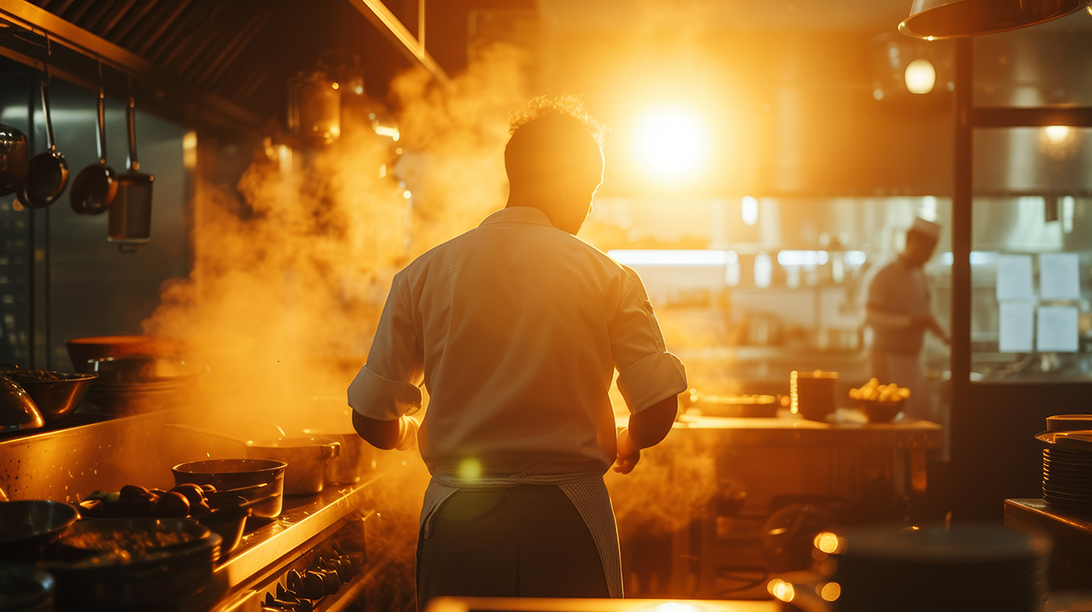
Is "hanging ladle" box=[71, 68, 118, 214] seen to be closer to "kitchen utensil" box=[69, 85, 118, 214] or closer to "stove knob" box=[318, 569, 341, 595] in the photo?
"kitchen utensil" box=[69, 85, 118, 214]

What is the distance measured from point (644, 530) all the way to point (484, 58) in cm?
262

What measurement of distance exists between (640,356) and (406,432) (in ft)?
1.72

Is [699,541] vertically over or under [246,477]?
under

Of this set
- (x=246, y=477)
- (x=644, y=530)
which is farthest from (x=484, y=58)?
(x=246, y=477)

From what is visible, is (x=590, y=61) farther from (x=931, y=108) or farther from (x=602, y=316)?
(x=602, y=316)

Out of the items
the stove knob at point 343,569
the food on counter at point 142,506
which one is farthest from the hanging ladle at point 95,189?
the stove knob at point 343,569

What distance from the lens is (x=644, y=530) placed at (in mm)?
3127

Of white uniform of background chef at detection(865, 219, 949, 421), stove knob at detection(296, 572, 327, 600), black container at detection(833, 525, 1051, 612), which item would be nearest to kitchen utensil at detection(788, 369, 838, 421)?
white uniform of background chef at detection(865, 219, 949, 421)

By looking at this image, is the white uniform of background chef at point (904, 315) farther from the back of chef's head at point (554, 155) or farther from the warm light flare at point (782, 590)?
the warm light flare at point (782, 590)

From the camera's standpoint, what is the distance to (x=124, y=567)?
1.14m

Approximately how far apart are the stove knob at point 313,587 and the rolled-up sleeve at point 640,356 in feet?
2.81

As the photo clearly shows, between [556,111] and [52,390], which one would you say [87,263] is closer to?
[52,390]

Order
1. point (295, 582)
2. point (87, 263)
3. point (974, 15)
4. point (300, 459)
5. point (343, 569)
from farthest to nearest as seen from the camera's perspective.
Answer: point (87, 263) < point (300, 459) < point (343, 569) < point (974, 15) < point (295, 582)

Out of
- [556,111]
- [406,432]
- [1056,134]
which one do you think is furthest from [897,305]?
[406,432]
